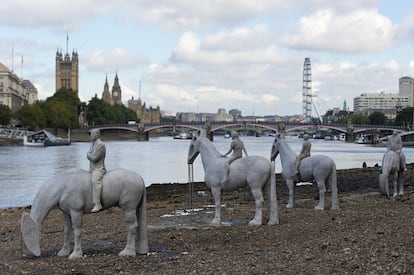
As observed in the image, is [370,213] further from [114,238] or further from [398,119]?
[398,119]

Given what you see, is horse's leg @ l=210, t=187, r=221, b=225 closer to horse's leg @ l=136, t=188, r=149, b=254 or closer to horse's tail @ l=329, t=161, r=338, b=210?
horse's leg @ l=136, t=188, r=149, b=254

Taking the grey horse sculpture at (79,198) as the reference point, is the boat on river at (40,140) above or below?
below

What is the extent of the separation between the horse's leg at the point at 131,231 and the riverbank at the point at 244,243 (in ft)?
0.99

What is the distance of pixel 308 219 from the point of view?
707 inches

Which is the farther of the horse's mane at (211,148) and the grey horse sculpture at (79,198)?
the horse's mane at (211,148)

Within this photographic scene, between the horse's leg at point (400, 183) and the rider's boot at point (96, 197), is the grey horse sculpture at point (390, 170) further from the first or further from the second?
the rider's boot at point (96, 197)

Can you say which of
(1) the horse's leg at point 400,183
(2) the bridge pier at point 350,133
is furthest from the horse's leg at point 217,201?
(2) the bridge pier at point 350,133

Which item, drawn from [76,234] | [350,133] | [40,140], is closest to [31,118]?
[40,140]

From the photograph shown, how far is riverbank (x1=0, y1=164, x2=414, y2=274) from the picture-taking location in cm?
1177

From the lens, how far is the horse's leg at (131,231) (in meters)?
13.9

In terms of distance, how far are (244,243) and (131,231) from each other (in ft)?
7.51

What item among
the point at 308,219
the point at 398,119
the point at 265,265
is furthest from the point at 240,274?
the point at 398,119

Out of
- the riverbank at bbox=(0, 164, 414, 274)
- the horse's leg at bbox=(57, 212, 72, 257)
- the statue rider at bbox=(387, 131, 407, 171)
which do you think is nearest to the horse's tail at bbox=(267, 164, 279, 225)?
the riverbank at bbox=(0, 164, 414, 274)

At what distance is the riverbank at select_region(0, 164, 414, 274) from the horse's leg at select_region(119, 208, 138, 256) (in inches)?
11.8
